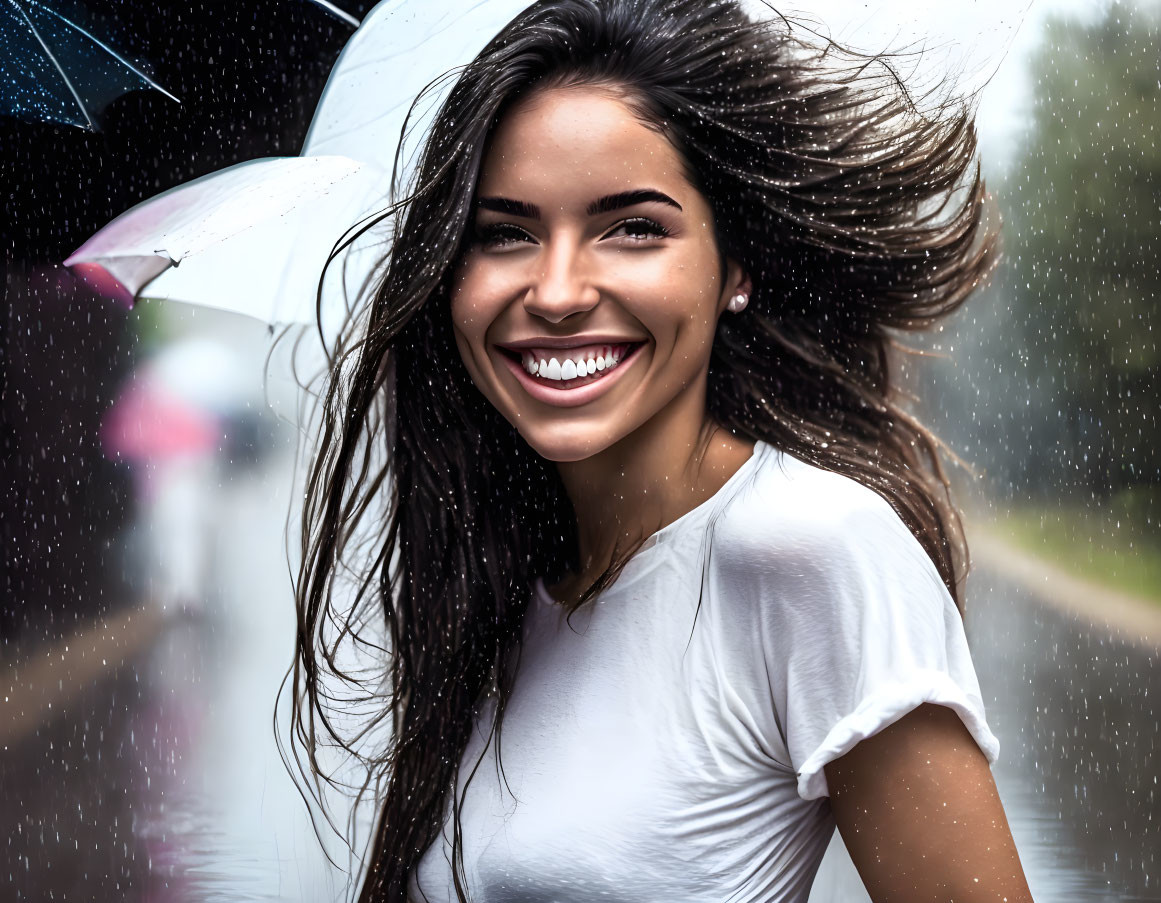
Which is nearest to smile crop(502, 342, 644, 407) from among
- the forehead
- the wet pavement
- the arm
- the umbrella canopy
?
the forehead

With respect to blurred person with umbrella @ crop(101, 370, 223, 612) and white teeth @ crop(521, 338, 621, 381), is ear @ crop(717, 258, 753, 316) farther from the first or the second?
blurred person with umbrella @ crop(101, 370, 223, 612)

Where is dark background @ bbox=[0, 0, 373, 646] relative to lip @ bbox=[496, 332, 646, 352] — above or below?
below

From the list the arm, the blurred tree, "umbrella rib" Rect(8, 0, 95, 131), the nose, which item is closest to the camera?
the arm

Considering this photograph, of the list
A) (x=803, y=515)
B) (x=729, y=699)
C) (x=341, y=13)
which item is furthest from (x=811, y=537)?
(x=341, y=13)

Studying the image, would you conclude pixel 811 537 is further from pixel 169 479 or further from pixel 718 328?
pixel 169 479

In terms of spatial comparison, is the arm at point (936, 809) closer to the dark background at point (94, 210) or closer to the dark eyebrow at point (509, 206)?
the dark eyebrow at point (509, 206)

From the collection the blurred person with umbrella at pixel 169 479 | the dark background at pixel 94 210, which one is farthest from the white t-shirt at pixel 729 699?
the dark background at pixel 94 210

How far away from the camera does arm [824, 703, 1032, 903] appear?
2.28 feet

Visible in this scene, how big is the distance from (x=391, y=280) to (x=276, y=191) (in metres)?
0.32

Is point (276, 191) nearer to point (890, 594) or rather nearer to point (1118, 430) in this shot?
point (890, 594)

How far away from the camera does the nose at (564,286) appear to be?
80 cm

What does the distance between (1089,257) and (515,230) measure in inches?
30.9

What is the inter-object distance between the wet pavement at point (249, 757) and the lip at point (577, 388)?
0.62m

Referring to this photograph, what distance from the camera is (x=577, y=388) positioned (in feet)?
2.69
